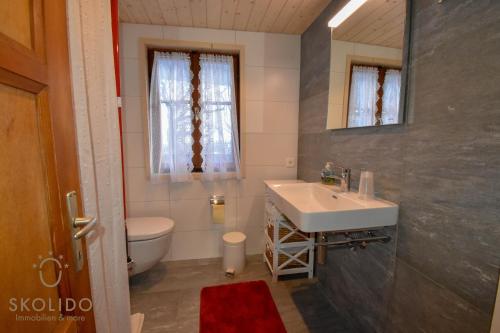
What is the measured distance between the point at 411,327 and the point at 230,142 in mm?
1746

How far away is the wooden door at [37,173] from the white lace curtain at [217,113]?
1.42m

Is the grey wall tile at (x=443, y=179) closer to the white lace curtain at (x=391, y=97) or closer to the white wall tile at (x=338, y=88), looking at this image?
the white lace curtain at (x=391, y=97)

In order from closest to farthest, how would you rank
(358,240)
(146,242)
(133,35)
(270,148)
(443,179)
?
(443,179) → (358,240) → (146,242) → (133,35) → (270,148)

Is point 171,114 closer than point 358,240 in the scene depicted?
No

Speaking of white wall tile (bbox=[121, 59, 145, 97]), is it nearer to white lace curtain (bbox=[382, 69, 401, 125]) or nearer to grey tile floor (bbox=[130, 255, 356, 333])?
grey tile floor (bbox=[130, 255, 356, 333])

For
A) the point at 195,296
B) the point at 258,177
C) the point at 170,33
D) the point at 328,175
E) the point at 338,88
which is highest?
the point at 170,33

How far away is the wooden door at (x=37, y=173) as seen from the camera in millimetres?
452

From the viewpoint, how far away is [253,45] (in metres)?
2.11

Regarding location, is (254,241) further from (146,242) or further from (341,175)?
(341,175)

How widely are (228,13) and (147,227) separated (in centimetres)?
184

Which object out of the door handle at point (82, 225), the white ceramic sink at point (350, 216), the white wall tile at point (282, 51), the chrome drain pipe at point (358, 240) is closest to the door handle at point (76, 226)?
the door handle at point (82, 225)

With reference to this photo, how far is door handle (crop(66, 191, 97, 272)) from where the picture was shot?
2.06ft

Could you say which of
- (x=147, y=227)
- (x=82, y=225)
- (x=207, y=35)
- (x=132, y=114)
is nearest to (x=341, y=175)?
(x=82, y=225)

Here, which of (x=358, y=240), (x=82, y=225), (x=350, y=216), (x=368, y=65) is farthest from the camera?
(x=368, y=65)
